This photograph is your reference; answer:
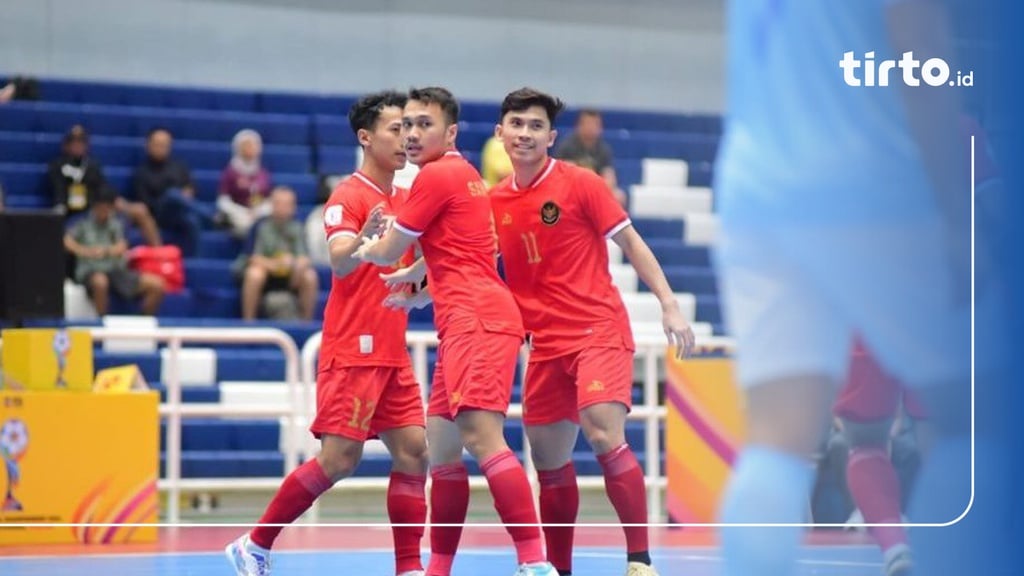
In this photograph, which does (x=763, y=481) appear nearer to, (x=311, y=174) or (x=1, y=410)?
(x=1, y=410)

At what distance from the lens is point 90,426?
8.96 metres

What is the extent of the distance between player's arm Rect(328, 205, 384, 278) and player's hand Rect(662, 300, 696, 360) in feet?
3.13

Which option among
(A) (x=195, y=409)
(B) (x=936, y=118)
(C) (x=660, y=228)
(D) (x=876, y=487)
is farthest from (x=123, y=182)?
(B) (x=936, y=118)

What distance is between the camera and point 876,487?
3182 mm

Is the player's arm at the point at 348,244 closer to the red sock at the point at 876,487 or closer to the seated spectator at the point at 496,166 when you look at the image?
the seated spectator at the point at 496,166

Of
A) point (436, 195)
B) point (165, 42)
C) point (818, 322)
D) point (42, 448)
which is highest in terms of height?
point (165, 42)

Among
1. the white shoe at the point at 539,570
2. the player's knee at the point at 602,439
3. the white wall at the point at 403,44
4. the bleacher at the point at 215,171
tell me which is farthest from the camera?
the bleacher at the point at 215,171

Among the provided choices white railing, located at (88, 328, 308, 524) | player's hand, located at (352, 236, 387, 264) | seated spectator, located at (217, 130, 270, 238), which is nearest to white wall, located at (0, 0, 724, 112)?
player's hand, located at (352, 236, 387, 264)

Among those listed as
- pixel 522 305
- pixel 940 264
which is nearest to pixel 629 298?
pixel 522 305

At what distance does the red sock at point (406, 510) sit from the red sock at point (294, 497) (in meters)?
0.22

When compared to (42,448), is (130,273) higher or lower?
higher

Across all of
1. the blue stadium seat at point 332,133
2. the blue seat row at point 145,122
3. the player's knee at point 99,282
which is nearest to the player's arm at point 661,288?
the blue seat row at point 145,122

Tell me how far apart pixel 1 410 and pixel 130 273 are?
9.58 feet

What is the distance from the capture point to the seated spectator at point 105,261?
1162 centimetres
